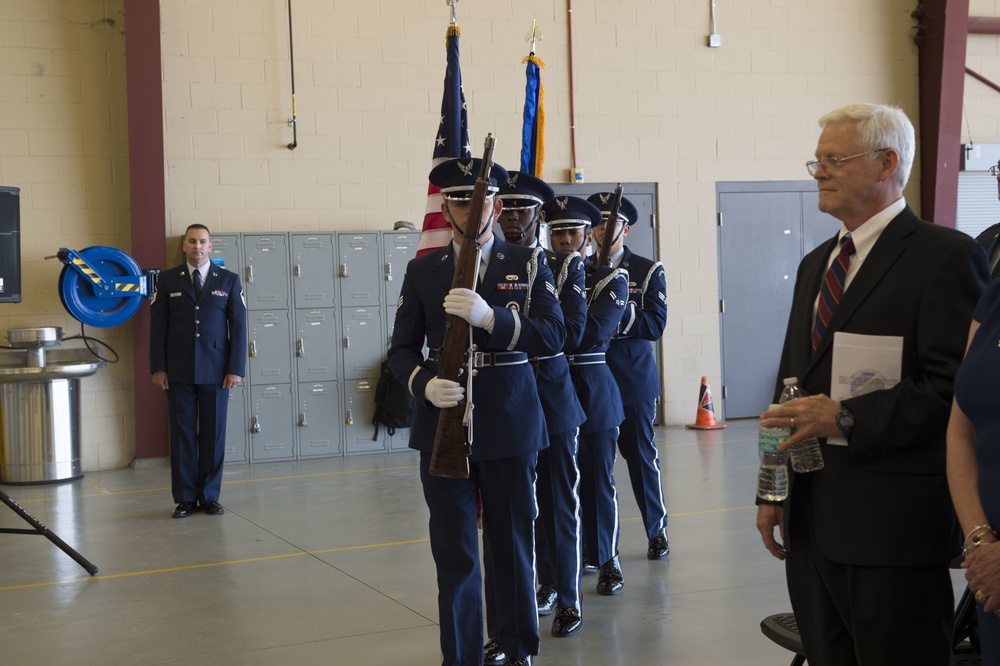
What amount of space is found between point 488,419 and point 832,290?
1.27 meters

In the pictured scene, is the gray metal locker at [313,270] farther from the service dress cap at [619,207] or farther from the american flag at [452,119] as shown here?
the service dress cap at [619,207]

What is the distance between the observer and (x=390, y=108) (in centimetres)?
911

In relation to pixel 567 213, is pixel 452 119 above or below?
above

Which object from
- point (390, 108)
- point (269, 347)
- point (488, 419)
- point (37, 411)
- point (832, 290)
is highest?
point (390, 108)

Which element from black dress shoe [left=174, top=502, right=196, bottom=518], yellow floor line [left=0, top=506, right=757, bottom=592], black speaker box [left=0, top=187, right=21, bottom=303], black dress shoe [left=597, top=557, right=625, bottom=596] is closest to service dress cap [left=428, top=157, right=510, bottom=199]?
black dress shoe [left=597, top=557, right=625, bottom=596]

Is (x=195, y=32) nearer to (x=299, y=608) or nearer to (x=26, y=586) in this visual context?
(x=26, y=586)

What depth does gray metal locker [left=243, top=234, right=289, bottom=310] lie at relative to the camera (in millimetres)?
8625

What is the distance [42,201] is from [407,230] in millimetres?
2911

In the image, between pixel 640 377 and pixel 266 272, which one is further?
pixel 266 272

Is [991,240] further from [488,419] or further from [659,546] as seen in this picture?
[659,546]

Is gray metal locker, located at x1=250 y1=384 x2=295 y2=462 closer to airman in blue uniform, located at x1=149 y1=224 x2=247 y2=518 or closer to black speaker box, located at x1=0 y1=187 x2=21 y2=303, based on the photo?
airman in blue uniform, located at x1=149 y1=224 x2=247 y2=518

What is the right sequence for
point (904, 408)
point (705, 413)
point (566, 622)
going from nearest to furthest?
point (904, 408) → point (566, 622) → point (705, 413)

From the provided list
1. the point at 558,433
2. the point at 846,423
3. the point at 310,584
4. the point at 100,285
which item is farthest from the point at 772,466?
the point at 100,285

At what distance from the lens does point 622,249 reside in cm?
517
